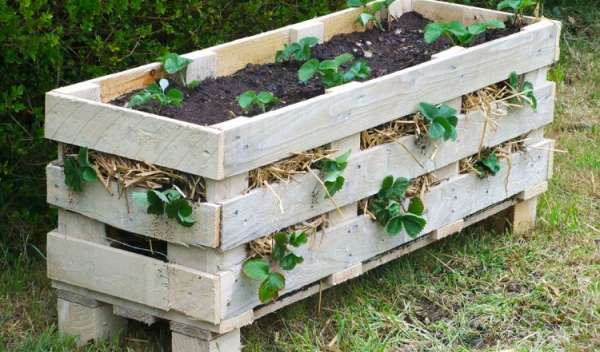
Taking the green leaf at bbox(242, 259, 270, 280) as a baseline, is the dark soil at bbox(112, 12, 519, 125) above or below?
above

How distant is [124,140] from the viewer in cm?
332

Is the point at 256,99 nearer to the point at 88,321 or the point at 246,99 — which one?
the point at 246,99

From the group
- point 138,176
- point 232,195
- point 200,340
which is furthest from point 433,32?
point 200,340

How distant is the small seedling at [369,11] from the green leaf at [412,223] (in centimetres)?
95

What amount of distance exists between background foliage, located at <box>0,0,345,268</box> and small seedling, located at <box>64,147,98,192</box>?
57 centimetres

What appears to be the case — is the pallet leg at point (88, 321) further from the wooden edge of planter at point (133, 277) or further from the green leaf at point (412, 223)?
the green leaf at point (412, 223)

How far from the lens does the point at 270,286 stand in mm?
3379

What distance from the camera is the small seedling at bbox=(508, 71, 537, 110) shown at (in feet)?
13.9

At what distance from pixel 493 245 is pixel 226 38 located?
51.1 inches

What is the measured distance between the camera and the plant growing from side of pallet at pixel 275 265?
11.0ft

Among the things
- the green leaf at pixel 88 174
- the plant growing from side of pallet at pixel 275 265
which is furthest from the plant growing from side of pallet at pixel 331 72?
the green leaf at pixel 88 174

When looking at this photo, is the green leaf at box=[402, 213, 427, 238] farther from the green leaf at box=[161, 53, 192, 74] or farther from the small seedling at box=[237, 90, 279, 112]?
the green leaf at box=[161, 53, 192, 74]

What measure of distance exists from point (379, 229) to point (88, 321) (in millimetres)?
961

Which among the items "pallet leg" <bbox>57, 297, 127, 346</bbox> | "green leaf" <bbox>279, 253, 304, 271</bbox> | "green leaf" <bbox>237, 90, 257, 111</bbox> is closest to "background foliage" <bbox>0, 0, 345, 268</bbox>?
"pallet leg" <bbox>57, 297, 127, 346</bbox>
